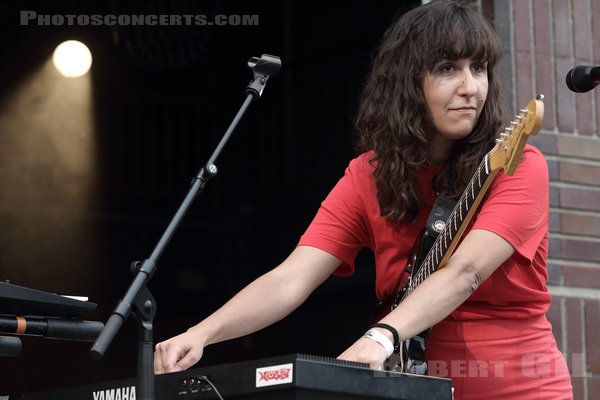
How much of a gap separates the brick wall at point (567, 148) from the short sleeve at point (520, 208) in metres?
1.41

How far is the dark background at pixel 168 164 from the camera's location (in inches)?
319

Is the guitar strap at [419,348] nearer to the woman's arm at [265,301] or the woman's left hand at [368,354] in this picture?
the woman's left hand at [368,354]

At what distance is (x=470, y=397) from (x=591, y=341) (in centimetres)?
160

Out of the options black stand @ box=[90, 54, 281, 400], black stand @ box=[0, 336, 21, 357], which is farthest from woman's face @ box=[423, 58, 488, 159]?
black stand @ box=[0, 336, 21, 357]

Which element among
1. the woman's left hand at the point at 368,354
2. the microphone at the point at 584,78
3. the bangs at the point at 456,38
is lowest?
the woman's left hand at the point at 368,354


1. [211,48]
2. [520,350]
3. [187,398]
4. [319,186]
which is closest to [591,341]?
[520,350]

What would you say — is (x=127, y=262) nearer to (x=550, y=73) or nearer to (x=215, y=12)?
(x=215, y=12)

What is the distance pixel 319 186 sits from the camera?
8.06 m

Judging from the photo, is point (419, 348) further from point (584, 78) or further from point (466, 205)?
point (584, 78)

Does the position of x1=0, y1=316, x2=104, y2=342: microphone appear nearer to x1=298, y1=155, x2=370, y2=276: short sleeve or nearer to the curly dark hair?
x1=298, y1=155, x2=370, y2=276: short sleeve

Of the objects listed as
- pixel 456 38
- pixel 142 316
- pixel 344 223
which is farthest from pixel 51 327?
pixel 456 38

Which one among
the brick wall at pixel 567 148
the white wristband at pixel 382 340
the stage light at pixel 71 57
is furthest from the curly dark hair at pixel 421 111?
the stage light at pixel 71 57

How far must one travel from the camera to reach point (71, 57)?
8.43 m

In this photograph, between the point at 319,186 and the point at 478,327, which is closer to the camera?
the point at 478,327
